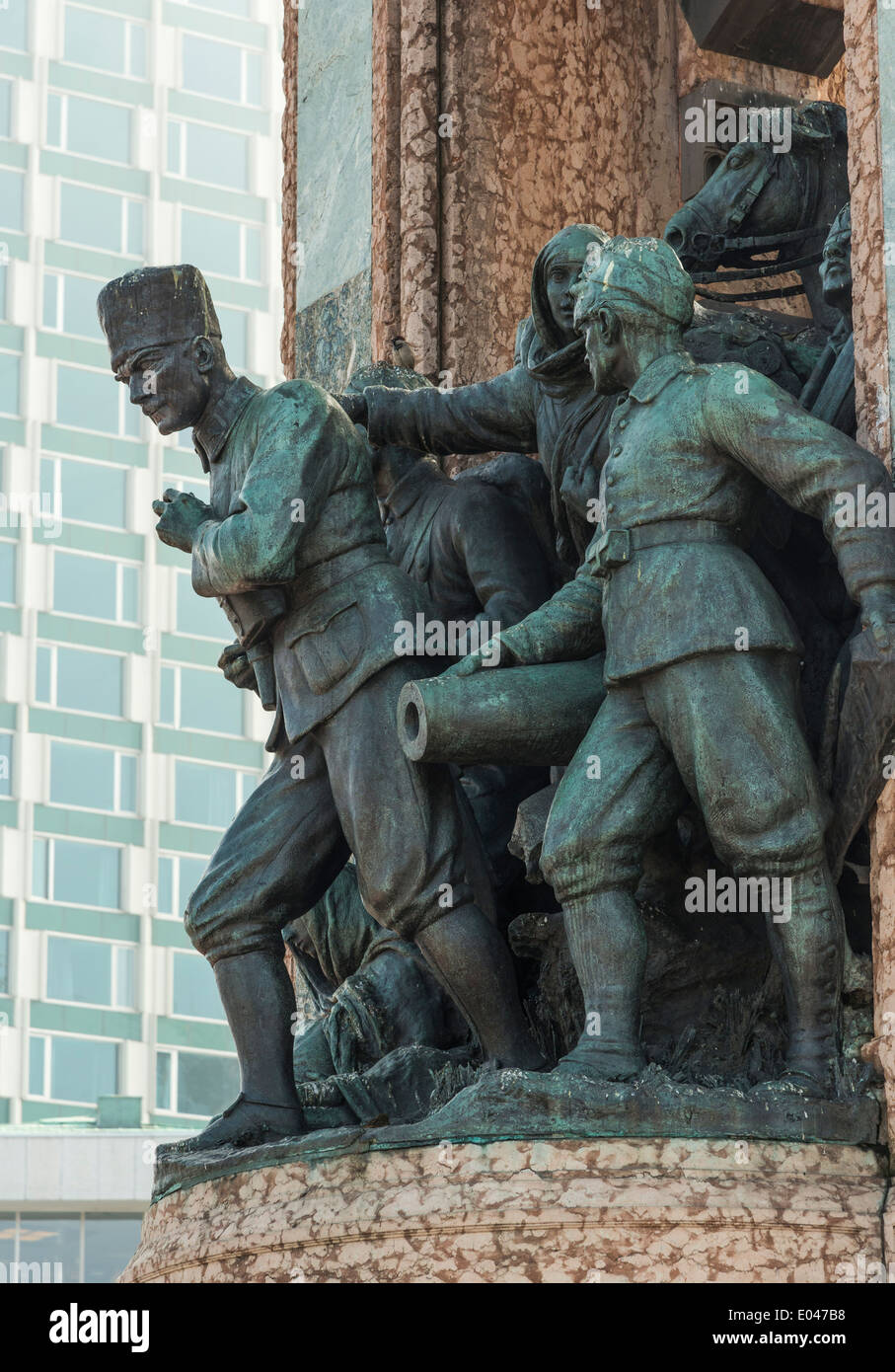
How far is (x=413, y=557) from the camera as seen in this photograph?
790cm

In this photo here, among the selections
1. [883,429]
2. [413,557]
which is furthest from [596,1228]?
[413,557]

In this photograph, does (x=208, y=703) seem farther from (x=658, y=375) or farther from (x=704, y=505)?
(x=704, y=505)

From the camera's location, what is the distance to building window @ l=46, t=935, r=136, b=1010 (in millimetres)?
37594

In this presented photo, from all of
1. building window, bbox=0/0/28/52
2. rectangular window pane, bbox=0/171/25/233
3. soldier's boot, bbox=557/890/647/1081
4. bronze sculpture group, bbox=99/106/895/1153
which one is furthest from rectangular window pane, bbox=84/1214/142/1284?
soldier's boot, bbox=557/890/647/1081

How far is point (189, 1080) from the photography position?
124 feet

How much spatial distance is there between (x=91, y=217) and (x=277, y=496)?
1408 inches

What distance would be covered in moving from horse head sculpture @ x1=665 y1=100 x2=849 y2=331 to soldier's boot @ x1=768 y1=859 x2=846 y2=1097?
8.88 feet

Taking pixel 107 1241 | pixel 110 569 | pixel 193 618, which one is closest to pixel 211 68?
pixel 110 569

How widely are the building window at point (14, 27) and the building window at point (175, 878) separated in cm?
1296

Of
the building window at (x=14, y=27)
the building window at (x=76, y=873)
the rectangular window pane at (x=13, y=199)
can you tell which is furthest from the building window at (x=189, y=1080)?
the building window at (x=14, y=27)

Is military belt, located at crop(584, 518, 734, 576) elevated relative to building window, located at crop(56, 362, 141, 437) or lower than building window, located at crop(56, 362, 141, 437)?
lower

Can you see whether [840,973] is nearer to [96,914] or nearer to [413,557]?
[413,557]

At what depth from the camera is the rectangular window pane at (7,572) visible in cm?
3831

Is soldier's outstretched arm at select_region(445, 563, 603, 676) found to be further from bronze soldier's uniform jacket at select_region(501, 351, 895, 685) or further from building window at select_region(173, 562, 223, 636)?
building window at select_region(173, 562, 223, 636)
